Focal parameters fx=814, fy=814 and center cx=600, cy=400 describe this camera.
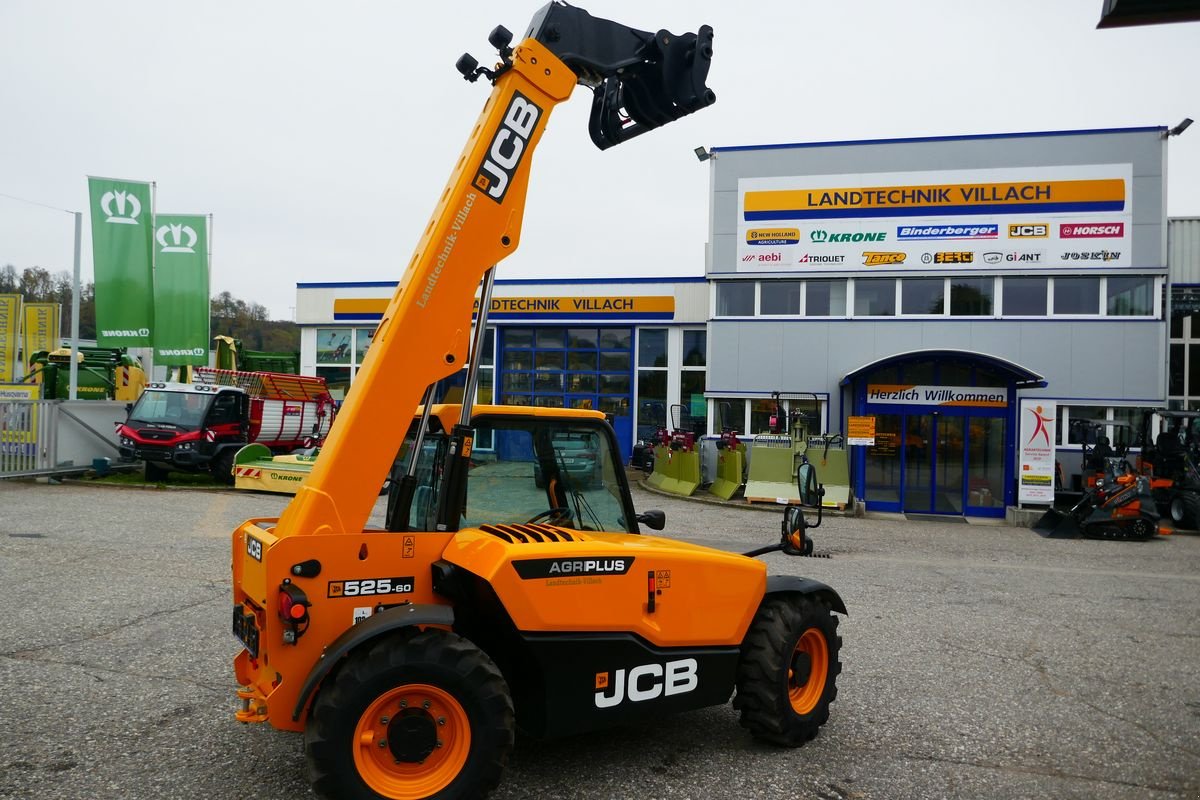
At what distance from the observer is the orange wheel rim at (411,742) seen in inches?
134

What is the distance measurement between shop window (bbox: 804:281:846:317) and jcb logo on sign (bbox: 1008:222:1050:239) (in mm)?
4096

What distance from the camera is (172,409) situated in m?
17.9

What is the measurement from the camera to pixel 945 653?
6.73m

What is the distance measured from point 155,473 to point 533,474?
55.5 ft

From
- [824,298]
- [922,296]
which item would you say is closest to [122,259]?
[824,298]

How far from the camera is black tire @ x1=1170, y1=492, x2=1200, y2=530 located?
16.0m

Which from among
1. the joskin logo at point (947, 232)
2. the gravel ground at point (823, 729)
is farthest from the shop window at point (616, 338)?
the gravel ground at point (823, 729)

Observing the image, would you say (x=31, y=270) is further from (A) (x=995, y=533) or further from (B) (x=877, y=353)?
(A) (x=995, y=533)

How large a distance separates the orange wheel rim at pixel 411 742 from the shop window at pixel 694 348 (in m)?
22.3

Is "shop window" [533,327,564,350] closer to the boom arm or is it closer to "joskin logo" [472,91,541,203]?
the boom arm

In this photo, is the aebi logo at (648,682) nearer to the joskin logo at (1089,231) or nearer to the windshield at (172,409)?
the windshield at (172,409)

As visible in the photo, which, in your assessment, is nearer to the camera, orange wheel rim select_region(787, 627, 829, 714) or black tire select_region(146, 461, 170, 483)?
orange wheel rim select_region(787, 627, 829, 714)

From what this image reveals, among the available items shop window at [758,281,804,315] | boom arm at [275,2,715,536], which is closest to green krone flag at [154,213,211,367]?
shop window at [758,281,804,315]

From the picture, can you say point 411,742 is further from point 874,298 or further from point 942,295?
point 942,295
